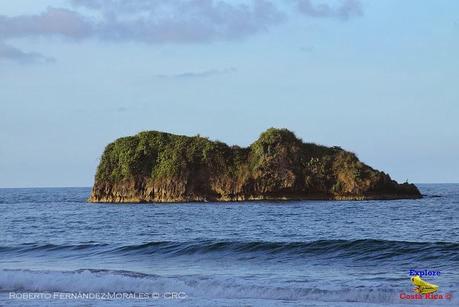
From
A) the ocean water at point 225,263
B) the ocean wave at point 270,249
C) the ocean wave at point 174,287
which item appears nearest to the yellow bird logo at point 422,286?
the ocean water at point 225,263

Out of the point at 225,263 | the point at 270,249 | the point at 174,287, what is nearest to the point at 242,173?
the point at 270,249

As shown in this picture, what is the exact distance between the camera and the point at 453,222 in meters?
44.6

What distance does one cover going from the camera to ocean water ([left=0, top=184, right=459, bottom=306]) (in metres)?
18.9

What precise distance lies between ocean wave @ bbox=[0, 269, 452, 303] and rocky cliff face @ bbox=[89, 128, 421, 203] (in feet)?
223

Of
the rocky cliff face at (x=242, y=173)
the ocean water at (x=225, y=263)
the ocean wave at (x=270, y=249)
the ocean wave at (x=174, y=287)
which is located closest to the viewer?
the ocean wave at (x=174, y=287)

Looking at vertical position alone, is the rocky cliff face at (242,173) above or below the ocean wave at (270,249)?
above

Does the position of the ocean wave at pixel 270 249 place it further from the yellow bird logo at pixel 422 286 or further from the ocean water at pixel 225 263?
the yellow bird logo at pixel 422 286

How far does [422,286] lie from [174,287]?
21.6ft

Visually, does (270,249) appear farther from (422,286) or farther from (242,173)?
(242,173)

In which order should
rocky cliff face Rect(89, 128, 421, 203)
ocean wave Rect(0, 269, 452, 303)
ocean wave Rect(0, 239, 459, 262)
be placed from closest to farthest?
ocean wave Rect(0, 269, 452, 303) → ocean wave Rect(0, 239, 459, 262) → rocky cliff face Rect(89, 128, 421, 203)

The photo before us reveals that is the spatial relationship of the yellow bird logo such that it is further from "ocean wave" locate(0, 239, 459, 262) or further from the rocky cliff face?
the rocky cliff face

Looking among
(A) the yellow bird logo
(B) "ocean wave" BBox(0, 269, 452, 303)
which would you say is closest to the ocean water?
(B) "ocean wave" BBox(0, 269, 452, 303)

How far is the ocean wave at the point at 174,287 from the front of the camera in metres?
18.7

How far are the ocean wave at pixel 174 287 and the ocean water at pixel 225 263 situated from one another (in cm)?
3
